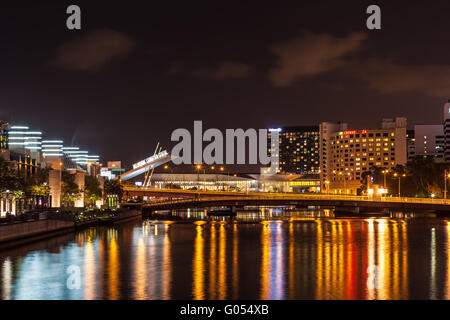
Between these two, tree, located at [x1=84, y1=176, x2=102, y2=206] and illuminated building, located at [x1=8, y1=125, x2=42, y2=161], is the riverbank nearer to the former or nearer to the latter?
tree, located at [x1=84, y1=176, x2=102, y2=206]

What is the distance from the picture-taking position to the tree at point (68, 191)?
89.1 metres

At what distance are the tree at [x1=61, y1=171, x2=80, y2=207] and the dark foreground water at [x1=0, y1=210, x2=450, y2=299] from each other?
3424cm

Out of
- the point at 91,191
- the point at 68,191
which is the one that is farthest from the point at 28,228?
the point at 91,191

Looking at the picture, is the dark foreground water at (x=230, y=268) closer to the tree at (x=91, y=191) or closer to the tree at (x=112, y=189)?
the tree at (x=91, y=191)

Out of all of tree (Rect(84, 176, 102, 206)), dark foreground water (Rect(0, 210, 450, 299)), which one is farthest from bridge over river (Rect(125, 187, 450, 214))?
dark foreground water (Rect(0, 210, 450, 299))

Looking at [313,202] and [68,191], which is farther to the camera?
[313,202]

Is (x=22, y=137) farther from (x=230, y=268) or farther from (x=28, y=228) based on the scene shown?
(x=230, y=268)

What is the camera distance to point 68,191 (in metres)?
90.8

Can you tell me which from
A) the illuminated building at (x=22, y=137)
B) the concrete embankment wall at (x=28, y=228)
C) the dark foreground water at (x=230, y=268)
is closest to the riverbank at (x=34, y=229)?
the concrete embankment wall at (x=28, y=228)

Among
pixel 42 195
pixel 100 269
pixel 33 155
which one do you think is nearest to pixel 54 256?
pixel 100 269

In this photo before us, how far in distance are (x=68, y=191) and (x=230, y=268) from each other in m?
60.6

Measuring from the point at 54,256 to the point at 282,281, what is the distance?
17.5 m

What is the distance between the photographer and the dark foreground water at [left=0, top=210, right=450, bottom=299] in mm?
26828
